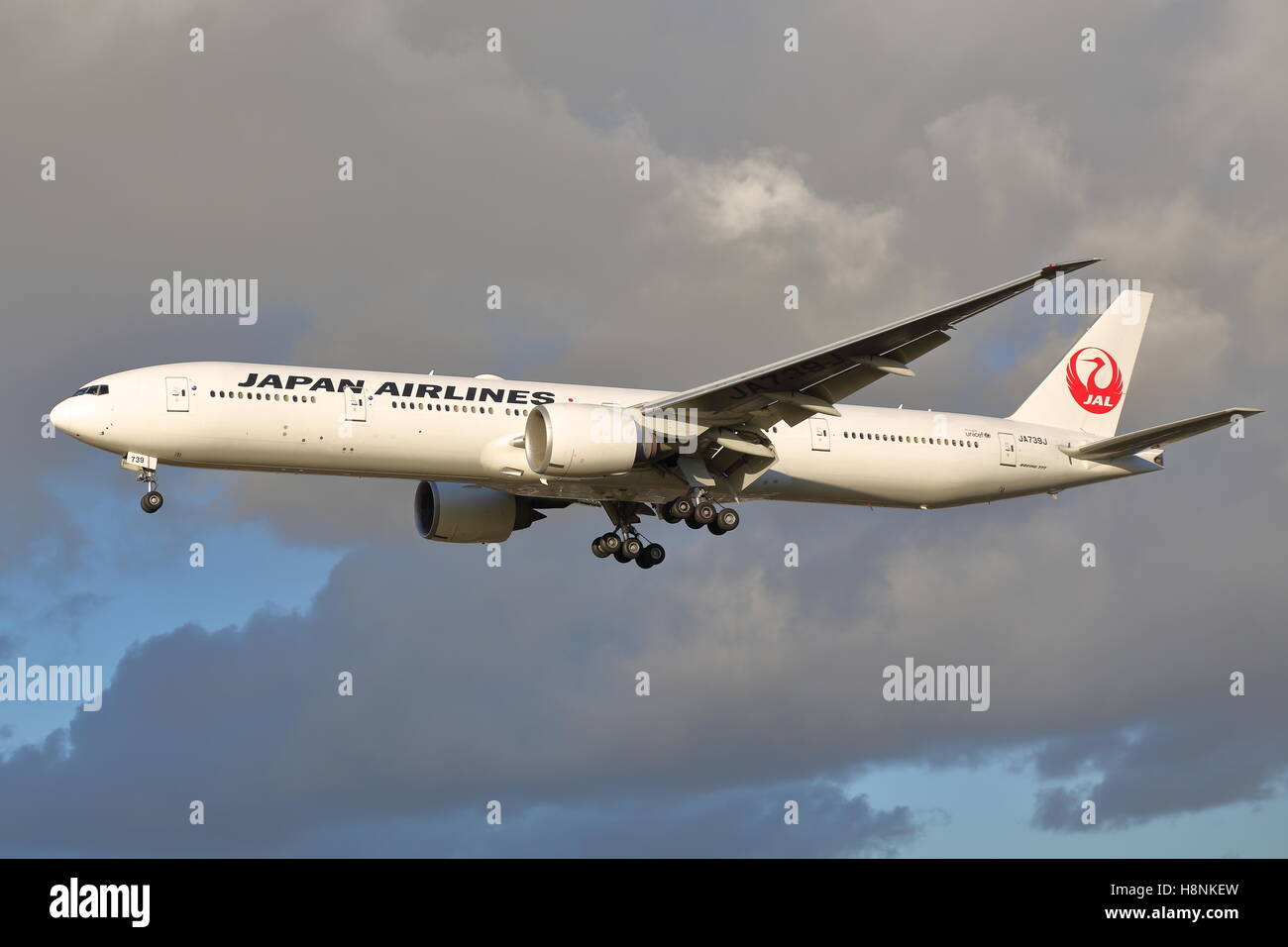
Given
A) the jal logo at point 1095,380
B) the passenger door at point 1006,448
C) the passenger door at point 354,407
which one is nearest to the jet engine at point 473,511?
the passenger door at point 354,407

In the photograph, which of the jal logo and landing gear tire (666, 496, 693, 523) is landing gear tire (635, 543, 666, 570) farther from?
the jal logo

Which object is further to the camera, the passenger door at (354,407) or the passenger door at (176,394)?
the passenger door at (354,407)

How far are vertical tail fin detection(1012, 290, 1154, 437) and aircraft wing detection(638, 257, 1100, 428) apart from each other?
1112 cm

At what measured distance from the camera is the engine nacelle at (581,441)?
4531 cm

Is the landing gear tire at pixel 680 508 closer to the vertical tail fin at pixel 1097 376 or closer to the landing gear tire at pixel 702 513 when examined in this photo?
the landing gear tire at pixel 702 513

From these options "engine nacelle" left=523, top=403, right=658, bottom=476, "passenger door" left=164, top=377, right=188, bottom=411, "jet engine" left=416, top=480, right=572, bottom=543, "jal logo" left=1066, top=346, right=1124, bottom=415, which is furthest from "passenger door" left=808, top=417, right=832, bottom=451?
"passenger door" left=164, top=377, right=188, bottom=411

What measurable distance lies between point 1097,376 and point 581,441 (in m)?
19.7

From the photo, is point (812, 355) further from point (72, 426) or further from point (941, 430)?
point (72, 426)

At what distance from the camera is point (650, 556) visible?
173ft

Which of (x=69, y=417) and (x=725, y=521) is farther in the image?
(x=725, y=521)

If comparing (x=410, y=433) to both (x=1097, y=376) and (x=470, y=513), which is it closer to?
(x=470, y=513)

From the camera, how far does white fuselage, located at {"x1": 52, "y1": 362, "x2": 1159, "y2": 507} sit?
44.2 metres

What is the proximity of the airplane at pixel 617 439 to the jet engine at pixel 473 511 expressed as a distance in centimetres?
5

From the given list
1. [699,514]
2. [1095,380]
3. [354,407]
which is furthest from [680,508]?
[1095,380]
